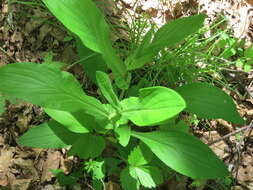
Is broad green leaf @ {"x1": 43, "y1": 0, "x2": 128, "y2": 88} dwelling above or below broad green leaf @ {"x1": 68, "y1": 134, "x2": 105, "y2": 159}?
above

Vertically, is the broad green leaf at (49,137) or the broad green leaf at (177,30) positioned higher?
the broad green leaf at (177,30)

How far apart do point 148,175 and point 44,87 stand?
63 centimetres

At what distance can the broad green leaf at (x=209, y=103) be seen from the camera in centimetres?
149

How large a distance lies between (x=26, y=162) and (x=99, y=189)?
0.42 m

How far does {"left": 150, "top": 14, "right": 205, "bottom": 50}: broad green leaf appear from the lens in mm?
1385

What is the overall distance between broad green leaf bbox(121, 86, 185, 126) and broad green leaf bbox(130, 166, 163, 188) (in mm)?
281

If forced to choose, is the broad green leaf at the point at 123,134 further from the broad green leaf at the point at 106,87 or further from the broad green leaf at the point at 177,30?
the broad green leaf at the point at 177,30

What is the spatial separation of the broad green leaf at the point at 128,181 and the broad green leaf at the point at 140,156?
0.05 m

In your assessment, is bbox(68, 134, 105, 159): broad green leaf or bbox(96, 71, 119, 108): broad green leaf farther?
bbox(68, 134, 105, 159): broad green leaf

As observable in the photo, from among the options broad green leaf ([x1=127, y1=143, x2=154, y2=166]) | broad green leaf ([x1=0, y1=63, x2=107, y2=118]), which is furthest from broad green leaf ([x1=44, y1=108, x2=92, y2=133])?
broad green leaf ([x1=127, y1=143, x2=154, y2=166])

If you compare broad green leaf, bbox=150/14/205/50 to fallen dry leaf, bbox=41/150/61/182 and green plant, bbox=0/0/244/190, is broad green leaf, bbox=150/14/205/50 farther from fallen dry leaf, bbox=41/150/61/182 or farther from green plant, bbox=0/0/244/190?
fallen dry leaf, bbox=41/150/61/182

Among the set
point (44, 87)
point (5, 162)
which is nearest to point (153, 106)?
point (44, 87)

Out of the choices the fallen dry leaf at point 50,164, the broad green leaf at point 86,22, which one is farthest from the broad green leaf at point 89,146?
the broad green leaf at point 86,22

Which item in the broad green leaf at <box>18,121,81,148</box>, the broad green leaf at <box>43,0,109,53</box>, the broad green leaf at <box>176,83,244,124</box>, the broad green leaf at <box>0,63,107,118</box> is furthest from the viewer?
the broad green leaf at <box>176,83,244,124</box>
